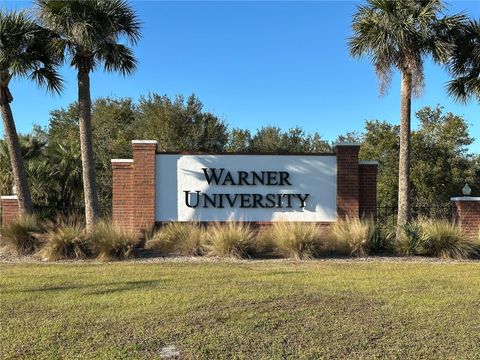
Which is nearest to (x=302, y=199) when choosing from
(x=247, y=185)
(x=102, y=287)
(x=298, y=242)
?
(x=247, y=185)

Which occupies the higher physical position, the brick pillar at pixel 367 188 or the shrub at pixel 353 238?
the brick pillar at pixel 367 188

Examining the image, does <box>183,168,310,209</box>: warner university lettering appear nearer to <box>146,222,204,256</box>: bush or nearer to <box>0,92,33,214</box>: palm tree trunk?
<box>146,222,204,256</box>: bush

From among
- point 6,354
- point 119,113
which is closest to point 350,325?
point 6,354

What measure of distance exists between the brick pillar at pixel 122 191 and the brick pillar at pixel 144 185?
0.37 meters

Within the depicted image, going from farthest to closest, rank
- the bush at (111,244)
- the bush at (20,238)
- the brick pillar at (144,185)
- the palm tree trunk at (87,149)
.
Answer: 1. the brick pillar at (144,185)
2. the palm tree trunk at (87,149)
3. the bush at (20,238)
4. the bush at (111,244)

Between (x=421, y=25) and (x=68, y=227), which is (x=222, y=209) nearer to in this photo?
(x=68, y=227)

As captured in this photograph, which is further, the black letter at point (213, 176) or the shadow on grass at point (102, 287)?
the black letter at point (213, 176)

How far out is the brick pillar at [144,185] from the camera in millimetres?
13680

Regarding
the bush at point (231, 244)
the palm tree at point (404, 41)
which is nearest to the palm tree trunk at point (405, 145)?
the palm tree at point (404, 41)

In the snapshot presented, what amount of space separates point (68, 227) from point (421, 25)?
9875 mm

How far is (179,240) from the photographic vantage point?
12.2 meters

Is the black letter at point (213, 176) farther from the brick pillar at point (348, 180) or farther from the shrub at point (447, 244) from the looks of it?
the shrub at point (447, 244)

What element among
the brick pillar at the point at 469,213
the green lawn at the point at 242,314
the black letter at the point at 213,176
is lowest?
the green lawn at the point at 242,314

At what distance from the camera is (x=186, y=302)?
257 inches
